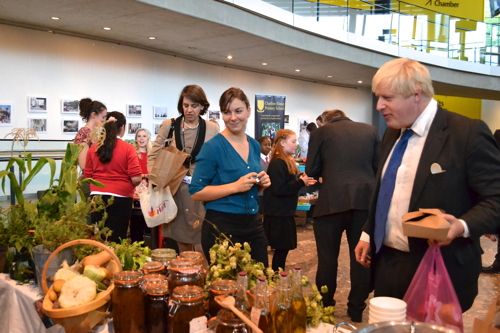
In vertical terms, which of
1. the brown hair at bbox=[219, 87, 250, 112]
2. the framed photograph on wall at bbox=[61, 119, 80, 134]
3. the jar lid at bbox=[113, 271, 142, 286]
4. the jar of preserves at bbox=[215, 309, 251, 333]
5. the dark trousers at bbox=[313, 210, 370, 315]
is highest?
the brown hair at bbox=[219, 87, 250, 112]

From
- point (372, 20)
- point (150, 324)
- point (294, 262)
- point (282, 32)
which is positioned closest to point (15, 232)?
point (150, 324)

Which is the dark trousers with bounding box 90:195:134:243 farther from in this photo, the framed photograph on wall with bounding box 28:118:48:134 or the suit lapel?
the framed photograph on wall with bounding box 28:118:48:134

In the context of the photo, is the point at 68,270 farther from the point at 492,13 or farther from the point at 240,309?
the point at 492,13

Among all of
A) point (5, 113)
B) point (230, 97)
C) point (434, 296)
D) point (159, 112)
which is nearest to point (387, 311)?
point (434, 296)

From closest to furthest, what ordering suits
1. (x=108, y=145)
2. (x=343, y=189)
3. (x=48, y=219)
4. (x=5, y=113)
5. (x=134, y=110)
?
(x=48, y=219), (x=343, y=189), (x=108, y=145), (x=5, y=113), (x=134, y=110)

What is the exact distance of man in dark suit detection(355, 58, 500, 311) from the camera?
178cm

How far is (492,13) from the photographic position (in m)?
16.0

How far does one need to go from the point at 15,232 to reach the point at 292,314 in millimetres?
1652

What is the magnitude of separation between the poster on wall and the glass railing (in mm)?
1802

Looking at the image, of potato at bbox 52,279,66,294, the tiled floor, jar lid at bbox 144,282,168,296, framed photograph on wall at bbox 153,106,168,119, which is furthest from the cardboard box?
framed photograph on wall at bbox 153,106,168,119

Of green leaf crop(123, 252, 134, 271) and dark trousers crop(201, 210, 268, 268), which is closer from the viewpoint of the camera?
green leaf crop(123, 252, 134, 271)

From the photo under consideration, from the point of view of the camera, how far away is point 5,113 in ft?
23.3

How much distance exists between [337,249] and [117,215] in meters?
1.93

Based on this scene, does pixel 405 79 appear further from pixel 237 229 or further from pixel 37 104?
pixel 37 104
